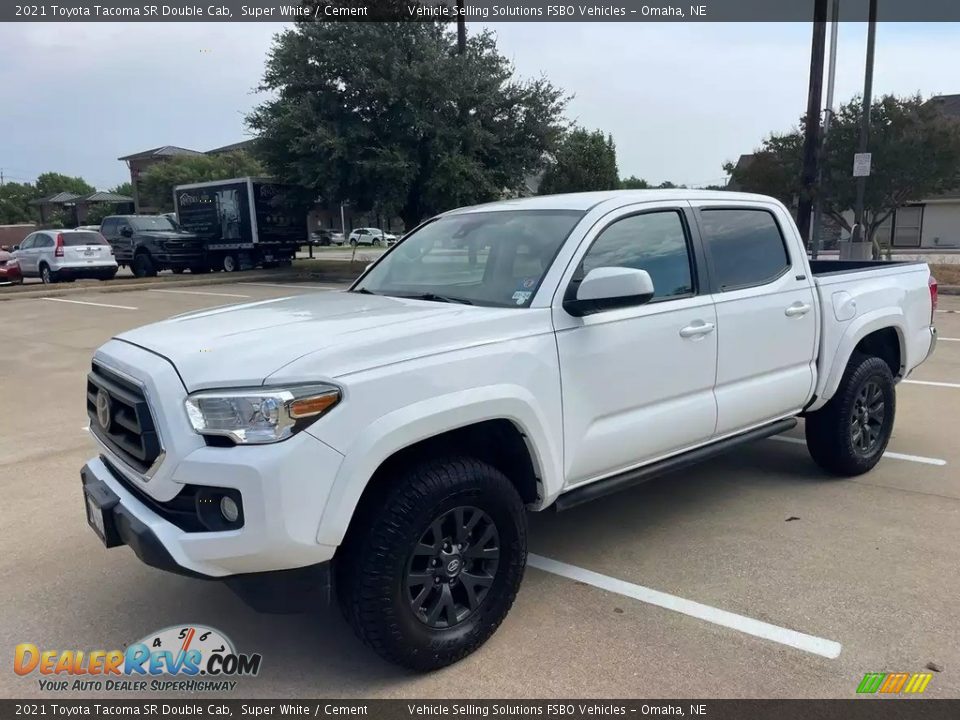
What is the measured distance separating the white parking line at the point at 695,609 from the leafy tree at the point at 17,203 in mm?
92910

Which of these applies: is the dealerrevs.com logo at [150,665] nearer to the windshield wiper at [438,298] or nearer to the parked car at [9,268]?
the windshield wiper at [438,298]

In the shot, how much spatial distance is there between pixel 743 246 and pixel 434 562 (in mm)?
2704

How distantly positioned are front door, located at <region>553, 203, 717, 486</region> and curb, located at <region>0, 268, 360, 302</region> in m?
A: 17.6

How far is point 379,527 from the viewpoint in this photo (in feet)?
8.79

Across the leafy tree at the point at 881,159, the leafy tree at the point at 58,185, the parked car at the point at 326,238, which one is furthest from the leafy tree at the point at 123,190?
the leafy tree at the point at 881,159

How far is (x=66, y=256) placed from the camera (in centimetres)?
2067

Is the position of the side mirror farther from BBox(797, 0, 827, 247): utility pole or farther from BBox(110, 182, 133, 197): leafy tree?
BBox(110, 182, 133, 197): leafy tree

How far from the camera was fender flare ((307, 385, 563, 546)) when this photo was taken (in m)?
2.56
